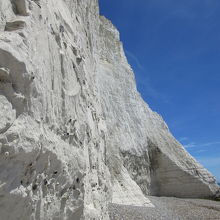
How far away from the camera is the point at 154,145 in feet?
72.6

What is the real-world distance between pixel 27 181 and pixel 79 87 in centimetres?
285

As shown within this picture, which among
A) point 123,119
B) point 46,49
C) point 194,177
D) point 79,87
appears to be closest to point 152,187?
point 194,177

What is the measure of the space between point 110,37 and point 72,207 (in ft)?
74.7

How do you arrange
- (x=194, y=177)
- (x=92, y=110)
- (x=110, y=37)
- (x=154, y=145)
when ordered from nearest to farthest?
(x=92, y=110) < (x=194, y=177) < (x=154, y=145) < (x=110, y=37)

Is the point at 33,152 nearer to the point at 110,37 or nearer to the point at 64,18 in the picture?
the point at 64,18

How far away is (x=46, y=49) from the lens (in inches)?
162

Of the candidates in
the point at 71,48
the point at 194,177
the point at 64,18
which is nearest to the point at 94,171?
the point at 71,48

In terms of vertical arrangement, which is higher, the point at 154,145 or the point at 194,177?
the point at 154,145

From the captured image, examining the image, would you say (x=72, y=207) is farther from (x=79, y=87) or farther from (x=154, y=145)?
(x=154, y=145)

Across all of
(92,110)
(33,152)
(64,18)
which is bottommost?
(33,152)

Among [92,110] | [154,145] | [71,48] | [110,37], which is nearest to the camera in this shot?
[71,48]

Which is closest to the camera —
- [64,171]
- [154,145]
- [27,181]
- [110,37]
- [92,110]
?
[27,181]

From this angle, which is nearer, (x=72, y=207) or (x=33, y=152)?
(x=33, y=152)

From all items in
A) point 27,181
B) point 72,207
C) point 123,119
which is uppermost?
point 123,119
